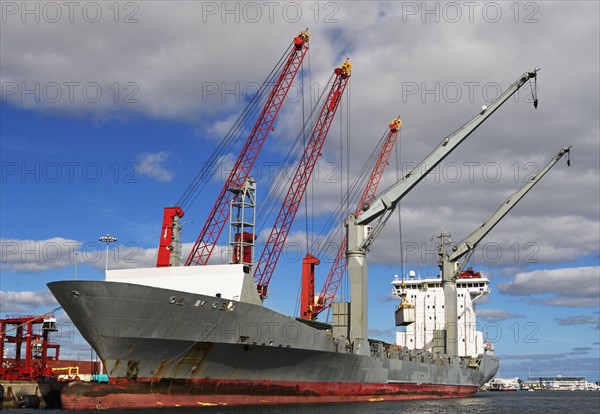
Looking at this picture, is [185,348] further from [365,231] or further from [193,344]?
[365,231]

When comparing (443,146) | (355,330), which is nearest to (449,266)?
(443,146)

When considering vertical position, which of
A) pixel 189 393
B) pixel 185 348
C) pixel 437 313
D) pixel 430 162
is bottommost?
pixel 189 393

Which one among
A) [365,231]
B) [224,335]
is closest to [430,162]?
[365,231]

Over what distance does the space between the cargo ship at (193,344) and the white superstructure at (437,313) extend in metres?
36.1

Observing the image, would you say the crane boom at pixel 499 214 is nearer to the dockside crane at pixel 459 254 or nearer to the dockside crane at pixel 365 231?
the dockside crane at pixel 459 254

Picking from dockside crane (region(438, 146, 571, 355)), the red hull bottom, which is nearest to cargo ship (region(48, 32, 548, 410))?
the red hull bottom

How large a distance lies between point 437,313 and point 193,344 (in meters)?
48.5

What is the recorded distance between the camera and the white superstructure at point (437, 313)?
2933 inches

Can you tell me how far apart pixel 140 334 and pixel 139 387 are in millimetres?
2696

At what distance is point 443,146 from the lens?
49656 mm

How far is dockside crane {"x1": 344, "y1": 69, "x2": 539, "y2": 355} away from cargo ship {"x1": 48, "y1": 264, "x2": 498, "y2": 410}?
4.63m

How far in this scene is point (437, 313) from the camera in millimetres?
74938

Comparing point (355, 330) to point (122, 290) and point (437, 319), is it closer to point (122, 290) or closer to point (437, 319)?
point (122, 290)

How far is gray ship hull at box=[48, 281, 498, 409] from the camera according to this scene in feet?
99.8
